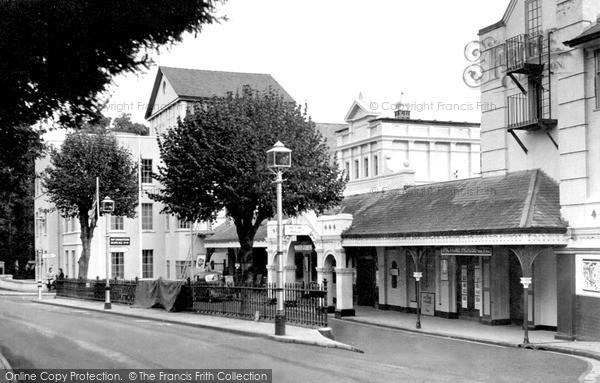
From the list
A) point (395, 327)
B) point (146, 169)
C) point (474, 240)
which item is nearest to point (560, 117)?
point (474, 240)

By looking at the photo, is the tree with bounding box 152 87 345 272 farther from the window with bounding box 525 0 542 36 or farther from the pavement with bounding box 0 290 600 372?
the window with bounding box 525 0 542 36

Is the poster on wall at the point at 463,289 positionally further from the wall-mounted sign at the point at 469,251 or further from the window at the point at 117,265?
the window at the point at 117,265

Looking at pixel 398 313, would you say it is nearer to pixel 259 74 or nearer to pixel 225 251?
pixel 225 251

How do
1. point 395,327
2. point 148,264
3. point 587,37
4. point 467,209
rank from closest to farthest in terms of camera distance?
point 587,37
point 467,209
point 395,327
point 148,264

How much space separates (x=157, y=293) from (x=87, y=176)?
648 inches

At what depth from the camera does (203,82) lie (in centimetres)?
6438

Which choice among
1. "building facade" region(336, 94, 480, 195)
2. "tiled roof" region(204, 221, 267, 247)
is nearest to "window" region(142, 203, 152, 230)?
"tiled roof" region(204, 221, 267, 247)

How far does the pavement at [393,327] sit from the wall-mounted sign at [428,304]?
0.56 metres

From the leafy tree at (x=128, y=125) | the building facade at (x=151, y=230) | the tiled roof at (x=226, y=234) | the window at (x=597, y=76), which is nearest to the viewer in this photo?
the window at (x=597, y=76)

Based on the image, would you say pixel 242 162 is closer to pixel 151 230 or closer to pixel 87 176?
pixel 87 176

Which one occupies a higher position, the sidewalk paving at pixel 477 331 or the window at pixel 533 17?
the window at pixel 533 17

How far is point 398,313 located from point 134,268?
3082 cm

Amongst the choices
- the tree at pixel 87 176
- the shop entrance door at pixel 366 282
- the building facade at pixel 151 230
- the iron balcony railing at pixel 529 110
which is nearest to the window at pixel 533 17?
the iron balcony railing at pixel 529 110

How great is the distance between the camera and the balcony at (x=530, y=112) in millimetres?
25258
